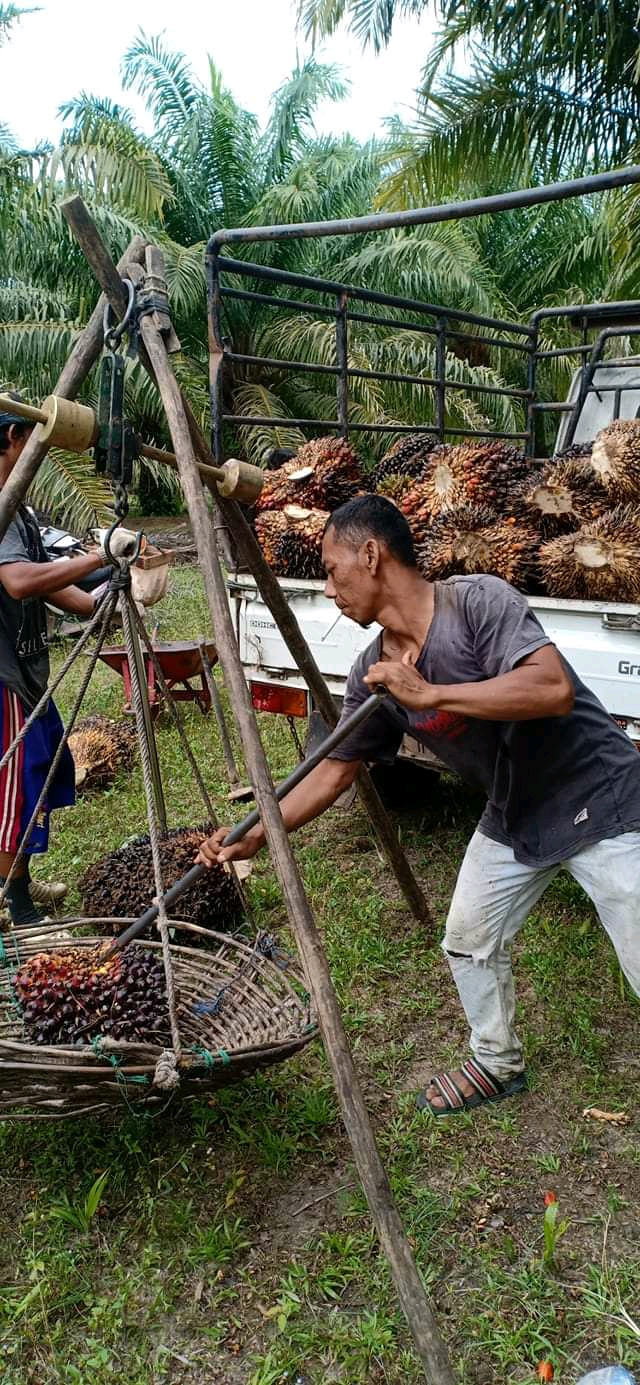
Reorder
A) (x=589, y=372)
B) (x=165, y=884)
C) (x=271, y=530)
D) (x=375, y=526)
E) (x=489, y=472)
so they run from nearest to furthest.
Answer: (x=375, y=526)
(x=165, y=884)
(x=489, y=472)
(x=271, y=530)
(x=589, y=372)

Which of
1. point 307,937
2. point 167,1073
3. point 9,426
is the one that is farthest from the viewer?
point 9,426

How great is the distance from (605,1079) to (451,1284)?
2.78 ft

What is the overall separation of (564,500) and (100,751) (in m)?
2.97

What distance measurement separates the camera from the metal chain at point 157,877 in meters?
2.07

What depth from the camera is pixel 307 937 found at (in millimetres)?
1913

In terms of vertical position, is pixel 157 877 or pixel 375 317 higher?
pixel 375 317

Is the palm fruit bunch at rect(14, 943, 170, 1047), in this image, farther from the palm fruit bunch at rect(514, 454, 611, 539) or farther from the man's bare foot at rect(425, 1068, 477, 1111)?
the palm fruit bunch at rect(514, 454, 611, 539)

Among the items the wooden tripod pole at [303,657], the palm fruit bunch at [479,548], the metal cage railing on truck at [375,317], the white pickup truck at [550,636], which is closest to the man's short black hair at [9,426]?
the wooden tripod pole at [303,657]

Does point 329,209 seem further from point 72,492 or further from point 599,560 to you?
point 599,560

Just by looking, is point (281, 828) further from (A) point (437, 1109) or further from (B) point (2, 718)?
(B) point (2, 718)

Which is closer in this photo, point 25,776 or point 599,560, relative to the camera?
point 599,560

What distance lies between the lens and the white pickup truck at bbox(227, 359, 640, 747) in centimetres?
302

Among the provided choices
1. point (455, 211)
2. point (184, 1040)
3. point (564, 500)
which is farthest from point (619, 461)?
point (184, 1040)

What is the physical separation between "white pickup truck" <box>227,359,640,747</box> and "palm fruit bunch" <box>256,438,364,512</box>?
0.39 metres
